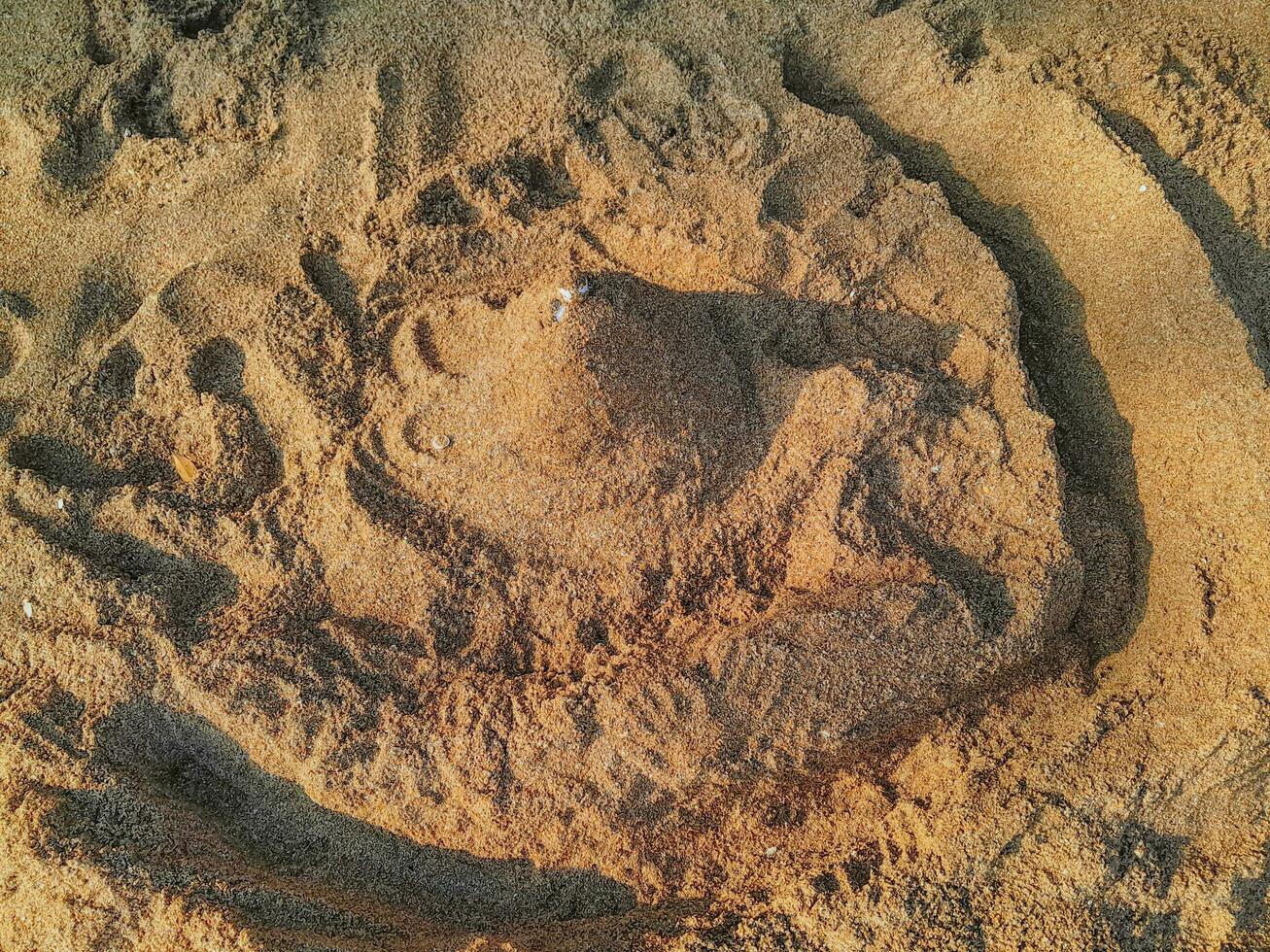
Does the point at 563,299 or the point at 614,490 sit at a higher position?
the point at 563,299

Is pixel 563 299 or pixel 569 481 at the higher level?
pixel 563 299

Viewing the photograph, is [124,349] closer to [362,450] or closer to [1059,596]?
[362,450]

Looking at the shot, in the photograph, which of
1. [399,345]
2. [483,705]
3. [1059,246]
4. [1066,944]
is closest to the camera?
[1066,944]

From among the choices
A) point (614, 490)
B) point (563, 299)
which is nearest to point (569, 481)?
point (614, 490)

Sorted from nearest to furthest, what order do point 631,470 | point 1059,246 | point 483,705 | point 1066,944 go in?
point 1066,944 → point 483,705 → point 631,470 → point 1059,246

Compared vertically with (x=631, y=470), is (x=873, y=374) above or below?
above

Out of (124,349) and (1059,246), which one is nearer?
(124,349)

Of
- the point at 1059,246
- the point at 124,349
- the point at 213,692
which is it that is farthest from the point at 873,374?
the point at 124,349

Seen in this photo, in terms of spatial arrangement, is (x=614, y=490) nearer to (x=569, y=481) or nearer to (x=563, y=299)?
(x=569, y=481)
